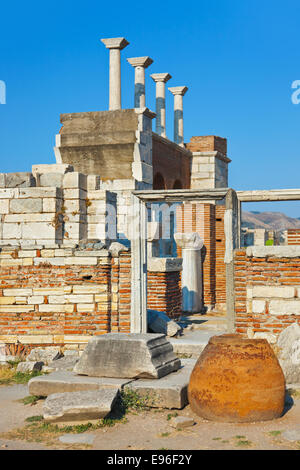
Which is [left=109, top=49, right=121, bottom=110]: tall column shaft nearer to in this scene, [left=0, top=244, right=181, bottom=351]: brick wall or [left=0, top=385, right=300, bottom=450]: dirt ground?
[left=0, top=244, right=181, bottom=351]: brick wall

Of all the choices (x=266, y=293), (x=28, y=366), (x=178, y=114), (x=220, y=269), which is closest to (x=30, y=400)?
(x=28, y=366)

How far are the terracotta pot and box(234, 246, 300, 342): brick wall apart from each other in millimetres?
2173

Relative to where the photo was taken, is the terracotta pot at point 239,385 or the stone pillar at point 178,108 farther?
the stone pillar at point 178,108

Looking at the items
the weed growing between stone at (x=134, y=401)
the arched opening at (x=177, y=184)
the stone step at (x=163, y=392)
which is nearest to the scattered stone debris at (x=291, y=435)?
the stone step at (x=163, y=392)

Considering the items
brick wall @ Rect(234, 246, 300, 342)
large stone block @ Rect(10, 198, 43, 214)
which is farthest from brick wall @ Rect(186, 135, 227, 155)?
brick wall @ Rect(234, 246, 300, 342)

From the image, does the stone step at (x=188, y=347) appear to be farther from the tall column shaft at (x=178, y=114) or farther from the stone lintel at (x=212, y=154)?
the tall column shaft at (x=178, y=114)

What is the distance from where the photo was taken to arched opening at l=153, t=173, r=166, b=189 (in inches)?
754

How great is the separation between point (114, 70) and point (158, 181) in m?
3.98

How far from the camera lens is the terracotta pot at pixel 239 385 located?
557cm

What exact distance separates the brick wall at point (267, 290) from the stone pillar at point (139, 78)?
39.6 ft

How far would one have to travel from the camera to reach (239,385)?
5578 mm

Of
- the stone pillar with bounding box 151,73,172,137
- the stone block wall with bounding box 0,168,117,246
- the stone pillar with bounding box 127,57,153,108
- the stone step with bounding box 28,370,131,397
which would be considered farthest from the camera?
the stone pillar with bounding box 151,73,172,137

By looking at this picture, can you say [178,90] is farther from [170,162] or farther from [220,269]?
[220,269]
